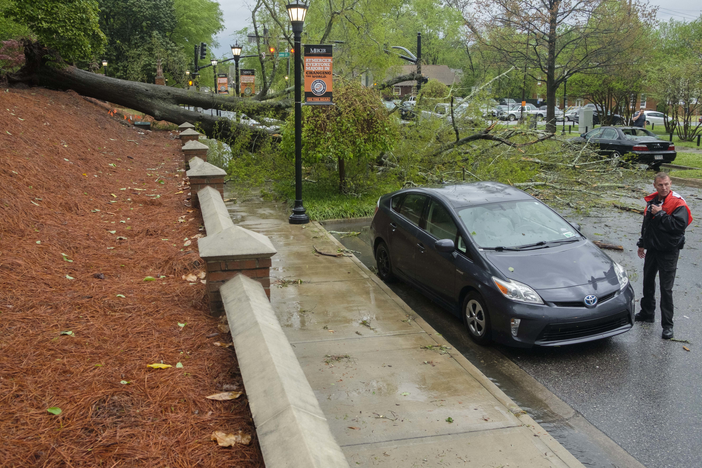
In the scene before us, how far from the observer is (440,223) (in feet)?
24.3

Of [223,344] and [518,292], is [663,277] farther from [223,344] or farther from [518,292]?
[223,344]

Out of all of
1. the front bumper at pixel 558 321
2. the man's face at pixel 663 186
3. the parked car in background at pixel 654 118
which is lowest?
the front bumper at pixel 558 321

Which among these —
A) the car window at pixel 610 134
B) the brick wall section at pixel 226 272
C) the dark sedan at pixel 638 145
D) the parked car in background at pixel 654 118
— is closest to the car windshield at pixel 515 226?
the brick wall section at pixel 226 272

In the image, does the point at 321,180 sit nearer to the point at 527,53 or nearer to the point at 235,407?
the point at 235,407

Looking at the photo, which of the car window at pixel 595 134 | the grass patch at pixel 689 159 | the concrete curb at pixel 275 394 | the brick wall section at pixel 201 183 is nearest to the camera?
the concrete curb at pixel 275 394

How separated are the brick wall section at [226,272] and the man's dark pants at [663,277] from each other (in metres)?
4.50

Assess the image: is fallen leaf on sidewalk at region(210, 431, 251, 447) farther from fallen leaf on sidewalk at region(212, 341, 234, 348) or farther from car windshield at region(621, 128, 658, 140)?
car windshield at region(621, 128, 658, 140)

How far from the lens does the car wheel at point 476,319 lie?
6.23 metres

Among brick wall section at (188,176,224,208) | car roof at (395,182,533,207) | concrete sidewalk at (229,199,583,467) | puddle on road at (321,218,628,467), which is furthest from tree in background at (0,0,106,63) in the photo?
car roof at (395,182,533,207)

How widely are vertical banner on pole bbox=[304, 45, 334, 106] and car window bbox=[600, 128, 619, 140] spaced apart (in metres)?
13.2

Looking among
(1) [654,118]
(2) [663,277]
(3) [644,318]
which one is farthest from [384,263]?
(1) [654,118]

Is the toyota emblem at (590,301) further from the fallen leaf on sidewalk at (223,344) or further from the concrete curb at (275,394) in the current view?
the fallen leaf on sidewalk at (223,344)

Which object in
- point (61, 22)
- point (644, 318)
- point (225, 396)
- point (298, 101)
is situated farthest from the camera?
point (61, 22)

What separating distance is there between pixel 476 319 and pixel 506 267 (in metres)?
0.67
